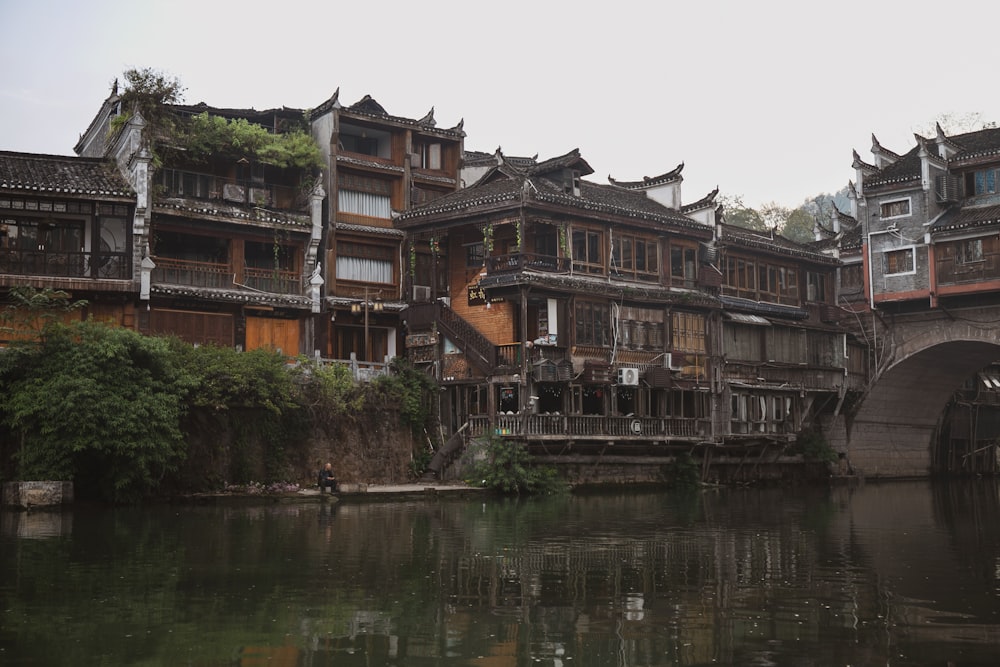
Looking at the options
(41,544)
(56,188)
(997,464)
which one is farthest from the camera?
(997,464)

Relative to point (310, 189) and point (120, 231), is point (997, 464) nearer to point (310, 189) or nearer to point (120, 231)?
point (310, 189)

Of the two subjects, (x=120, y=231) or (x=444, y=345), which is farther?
(x=444, y=345)

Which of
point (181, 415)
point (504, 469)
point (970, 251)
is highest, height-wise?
point (970, 251)

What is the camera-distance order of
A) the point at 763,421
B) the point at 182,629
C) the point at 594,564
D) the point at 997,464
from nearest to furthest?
the point at 182,629 < the point at 594,564 < the point at 763,421 < the point at 997,464

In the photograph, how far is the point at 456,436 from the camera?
38.7 metres

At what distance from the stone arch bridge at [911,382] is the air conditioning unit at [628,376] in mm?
13801

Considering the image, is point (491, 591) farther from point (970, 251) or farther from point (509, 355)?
point (970, 251)

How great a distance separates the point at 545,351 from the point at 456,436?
4.28 meters

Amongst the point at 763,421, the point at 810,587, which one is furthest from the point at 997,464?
the point at 810,587

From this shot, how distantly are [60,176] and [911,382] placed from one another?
3625 cm

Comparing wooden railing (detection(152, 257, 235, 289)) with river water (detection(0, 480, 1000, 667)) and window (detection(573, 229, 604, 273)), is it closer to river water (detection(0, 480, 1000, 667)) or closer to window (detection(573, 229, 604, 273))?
window (detection(573, 229, 604, 273))

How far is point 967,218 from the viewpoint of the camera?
46.2 metres

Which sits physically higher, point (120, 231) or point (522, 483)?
point (120, 231)

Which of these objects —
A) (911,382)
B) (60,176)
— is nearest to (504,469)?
(60,176)
